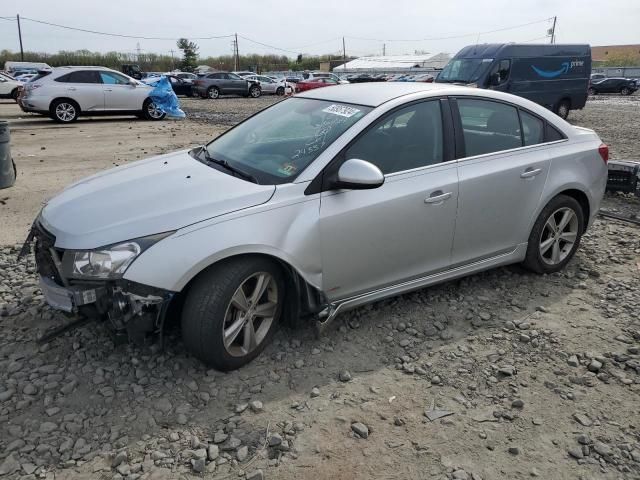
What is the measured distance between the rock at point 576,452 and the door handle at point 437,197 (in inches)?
67.0

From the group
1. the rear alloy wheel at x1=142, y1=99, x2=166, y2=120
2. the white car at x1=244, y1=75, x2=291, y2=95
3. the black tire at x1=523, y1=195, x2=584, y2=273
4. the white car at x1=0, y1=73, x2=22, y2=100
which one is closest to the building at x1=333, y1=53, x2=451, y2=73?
the white car at x1=244, y1=75, x2=291, y2=95

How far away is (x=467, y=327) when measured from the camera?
3818 mm

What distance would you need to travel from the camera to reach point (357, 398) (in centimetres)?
303

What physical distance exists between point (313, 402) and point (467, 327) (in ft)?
4.58

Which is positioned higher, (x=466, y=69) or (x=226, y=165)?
(x=466, y=69)

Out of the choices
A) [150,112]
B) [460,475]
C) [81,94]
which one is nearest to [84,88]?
[81,94]

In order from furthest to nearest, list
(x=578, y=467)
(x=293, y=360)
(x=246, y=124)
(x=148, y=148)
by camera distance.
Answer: (x=148, y=148), (x=246, y=124), (x=293, y=360), (x=578, y=467)

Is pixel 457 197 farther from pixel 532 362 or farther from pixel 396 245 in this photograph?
pixel 532 362

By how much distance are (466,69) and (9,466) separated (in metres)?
17.1

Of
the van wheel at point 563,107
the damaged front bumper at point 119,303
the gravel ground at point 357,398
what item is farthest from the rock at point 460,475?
the van wheel at point 563,107

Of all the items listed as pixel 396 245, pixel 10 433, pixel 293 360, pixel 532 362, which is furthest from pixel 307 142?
pixel 10 433

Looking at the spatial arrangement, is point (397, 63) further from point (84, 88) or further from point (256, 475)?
point (256, 475)

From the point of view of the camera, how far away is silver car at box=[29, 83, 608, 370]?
2.91m

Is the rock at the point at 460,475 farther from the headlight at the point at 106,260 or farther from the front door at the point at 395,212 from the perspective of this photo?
the headlight at the point at 106,260
